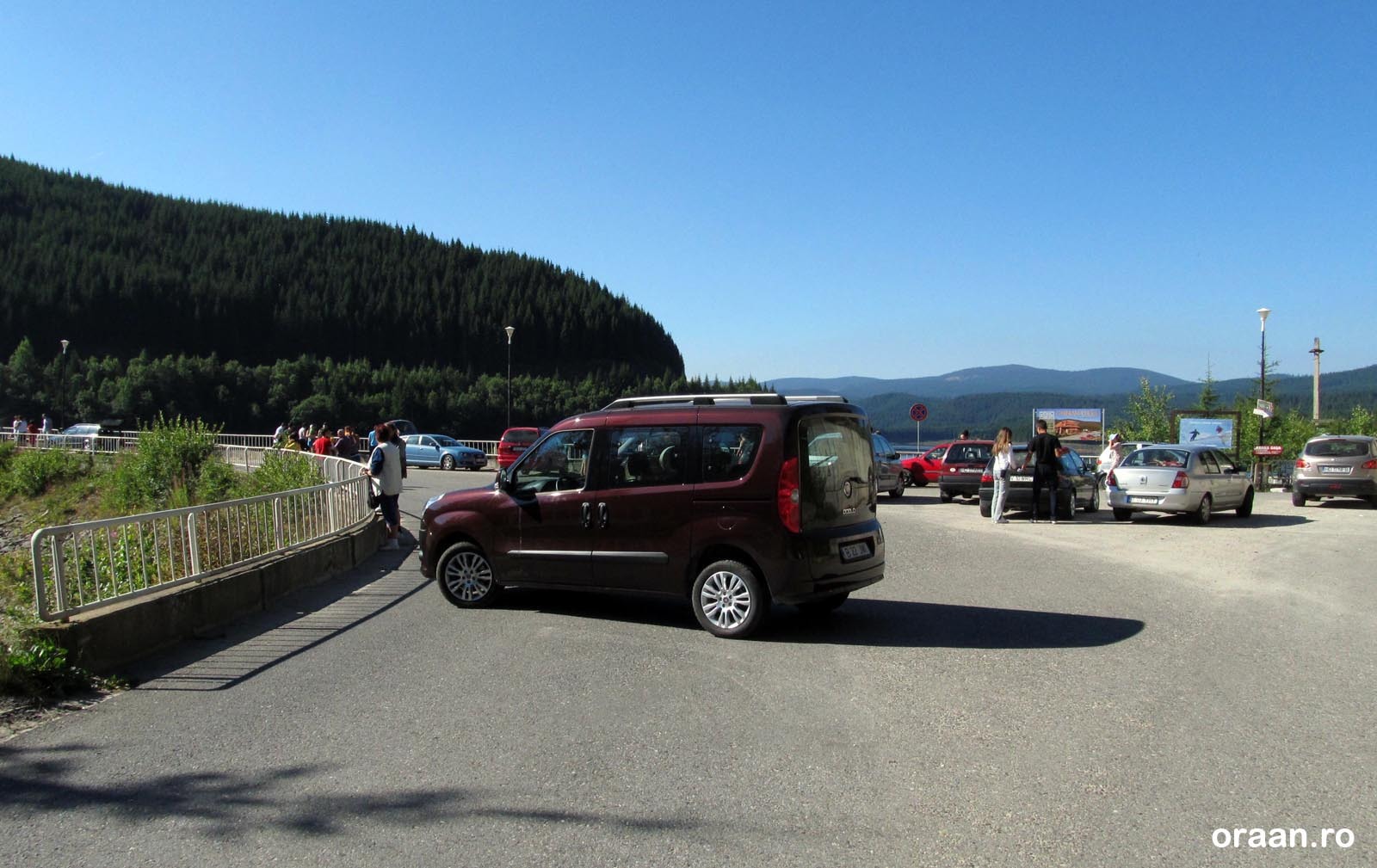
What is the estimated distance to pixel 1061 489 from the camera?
62.2ft

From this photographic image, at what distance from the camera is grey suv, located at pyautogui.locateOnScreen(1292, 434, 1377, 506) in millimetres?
22078

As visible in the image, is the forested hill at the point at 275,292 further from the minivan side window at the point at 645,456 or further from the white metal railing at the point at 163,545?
the minivan side window at the point at 645,456

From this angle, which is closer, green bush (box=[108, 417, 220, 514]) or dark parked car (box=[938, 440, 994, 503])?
dark parked car (box=[938, 440, 994, 503])

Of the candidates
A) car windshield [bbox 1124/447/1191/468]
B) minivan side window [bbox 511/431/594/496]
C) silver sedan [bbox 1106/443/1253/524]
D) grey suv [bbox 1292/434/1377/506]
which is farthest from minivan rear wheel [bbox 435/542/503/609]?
grey suv [bbox 1292/434/1377/506]

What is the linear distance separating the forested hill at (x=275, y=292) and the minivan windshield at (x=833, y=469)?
15393 cm

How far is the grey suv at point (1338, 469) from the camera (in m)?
22.1

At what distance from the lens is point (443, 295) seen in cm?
17400

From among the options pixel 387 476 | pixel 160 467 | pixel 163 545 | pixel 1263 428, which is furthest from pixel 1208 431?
pixel 163 545

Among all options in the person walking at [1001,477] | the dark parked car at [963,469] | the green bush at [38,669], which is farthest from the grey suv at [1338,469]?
the green bush at [38,669]

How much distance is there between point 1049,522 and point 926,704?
1355 centimetres

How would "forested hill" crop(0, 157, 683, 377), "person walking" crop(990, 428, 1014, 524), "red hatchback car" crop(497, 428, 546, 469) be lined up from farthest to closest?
"forested hill" crop(0, 157, 683, 377) < "red hatchback car" crop(497, 428, 546, 469) < "person walking" crop(990, 428, 1014, 524)

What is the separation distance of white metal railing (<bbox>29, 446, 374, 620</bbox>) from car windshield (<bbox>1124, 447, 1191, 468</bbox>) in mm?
13517

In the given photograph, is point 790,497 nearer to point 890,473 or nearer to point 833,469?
point 833,469

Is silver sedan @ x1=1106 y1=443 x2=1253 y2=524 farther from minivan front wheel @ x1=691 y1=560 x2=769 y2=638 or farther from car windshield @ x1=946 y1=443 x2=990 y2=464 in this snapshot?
minivan front wheel @ x1=691 y1=560 x2=769 y2=638
